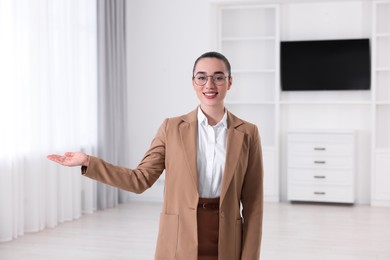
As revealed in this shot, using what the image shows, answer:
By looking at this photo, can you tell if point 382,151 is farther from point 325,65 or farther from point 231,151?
point 231,151

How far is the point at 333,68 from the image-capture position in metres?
6.95

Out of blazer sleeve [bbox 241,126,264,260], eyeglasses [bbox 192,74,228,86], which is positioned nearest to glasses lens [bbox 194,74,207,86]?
eyeglasses [bbox 192,74,228,86]

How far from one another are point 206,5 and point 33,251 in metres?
3.88

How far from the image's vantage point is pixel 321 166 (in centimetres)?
681

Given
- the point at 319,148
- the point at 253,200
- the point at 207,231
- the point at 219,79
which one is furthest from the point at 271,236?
the point at 219,79

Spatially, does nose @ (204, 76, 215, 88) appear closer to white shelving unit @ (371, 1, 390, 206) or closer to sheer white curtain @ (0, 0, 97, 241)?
sheer white curtain @ (0, 0, 97, 241)

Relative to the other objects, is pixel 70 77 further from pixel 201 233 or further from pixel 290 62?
pixel 201 233

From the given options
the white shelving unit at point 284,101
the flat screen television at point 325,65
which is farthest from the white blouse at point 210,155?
the flat screen television at point 325,65

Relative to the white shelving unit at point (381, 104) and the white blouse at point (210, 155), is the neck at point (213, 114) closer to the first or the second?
the white blouse at point (210, 155)

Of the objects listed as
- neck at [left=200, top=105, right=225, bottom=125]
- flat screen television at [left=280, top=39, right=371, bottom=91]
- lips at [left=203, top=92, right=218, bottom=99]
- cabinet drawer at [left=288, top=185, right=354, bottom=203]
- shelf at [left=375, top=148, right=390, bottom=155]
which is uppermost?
flat screen television at [left=280, top=39, right=371, bottom=91]

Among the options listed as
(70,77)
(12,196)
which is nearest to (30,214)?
(12,196)

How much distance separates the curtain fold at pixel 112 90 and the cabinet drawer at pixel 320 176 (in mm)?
2194

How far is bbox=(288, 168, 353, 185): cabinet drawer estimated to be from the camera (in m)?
6.75

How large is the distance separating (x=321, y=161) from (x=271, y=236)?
205 centimetres
